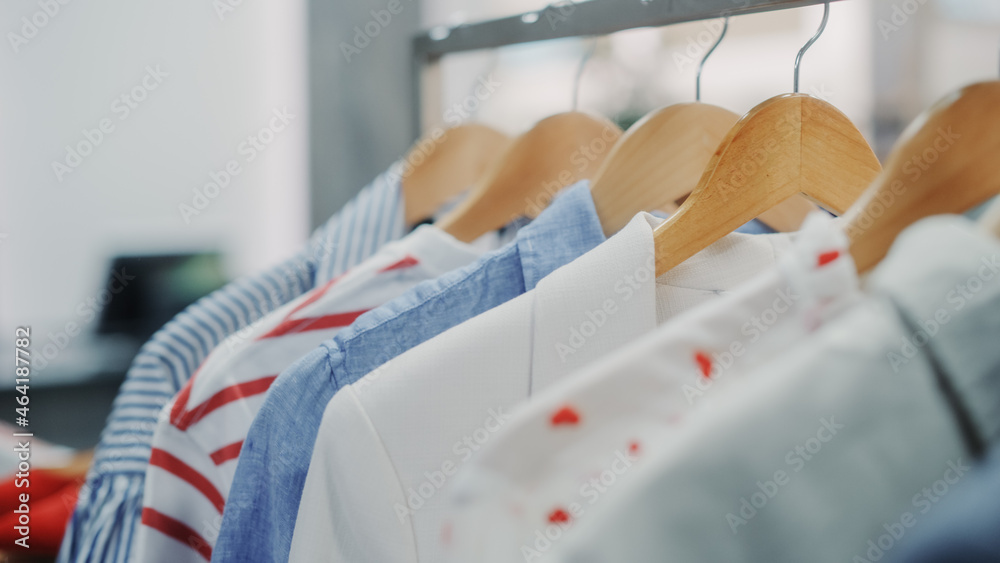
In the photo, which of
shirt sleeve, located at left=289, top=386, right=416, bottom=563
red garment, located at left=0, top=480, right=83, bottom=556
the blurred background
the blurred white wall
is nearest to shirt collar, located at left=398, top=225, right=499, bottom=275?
shirt sleeve, located at left=289, top=386, right=416, bottom=563

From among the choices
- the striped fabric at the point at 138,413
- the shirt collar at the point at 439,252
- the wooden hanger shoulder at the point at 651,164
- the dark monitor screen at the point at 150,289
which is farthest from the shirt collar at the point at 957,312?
the dark monitor screen at the point at 150,289

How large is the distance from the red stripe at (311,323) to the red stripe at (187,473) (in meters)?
0.10

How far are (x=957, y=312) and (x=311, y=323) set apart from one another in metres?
0.43

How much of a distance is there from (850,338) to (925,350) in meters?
0.02

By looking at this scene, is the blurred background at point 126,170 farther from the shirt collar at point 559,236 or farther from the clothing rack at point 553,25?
the shirt collar at point 559,236

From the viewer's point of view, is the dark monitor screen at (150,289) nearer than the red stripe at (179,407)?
No

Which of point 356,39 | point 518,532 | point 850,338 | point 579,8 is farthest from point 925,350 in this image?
point 356,39

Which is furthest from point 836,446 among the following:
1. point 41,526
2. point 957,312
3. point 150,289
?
point 150,289

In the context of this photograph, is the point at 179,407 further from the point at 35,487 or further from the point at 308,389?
the point at 35,487

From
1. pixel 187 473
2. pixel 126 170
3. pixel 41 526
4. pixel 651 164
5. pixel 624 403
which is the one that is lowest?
pixel 41 526

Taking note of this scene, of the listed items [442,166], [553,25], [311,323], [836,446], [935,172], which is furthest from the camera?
[442,166]

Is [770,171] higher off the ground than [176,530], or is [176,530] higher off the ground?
[770,171]

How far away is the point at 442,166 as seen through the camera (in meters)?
0.78

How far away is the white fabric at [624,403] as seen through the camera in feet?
0.72
